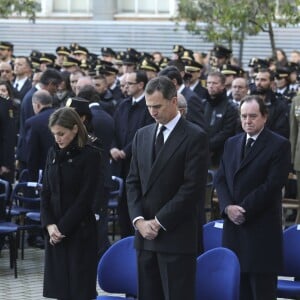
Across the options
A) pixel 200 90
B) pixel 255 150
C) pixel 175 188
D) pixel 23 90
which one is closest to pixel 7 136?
pixel 200 90

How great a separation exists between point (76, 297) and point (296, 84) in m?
10.9

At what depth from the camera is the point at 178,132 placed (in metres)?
8.17

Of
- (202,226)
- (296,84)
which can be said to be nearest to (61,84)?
(296,84)

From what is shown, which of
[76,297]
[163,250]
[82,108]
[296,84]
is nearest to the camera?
[163,250]

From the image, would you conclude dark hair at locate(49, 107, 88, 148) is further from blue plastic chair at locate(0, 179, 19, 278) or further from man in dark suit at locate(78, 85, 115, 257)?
blue plastic chair at locate(0, 179, 19, 278)

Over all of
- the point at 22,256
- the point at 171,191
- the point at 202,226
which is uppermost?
the point at 171,191

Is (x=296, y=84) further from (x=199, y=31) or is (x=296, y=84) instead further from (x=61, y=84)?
(x=199, y=31)

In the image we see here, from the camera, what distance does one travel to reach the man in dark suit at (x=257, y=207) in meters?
9.26

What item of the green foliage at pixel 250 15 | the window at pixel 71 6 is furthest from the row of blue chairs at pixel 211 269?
the window at pixel 71 6

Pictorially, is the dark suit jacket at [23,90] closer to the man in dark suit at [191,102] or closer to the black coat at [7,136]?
the black coat at [7,136]

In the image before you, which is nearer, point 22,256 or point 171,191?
point 171,191

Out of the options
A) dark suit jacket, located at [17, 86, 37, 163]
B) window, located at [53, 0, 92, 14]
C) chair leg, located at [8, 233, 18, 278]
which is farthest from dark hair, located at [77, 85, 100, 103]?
window, located at [53, 0, 92, 14]

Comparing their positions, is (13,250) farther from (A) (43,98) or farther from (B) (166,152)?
(B) (166,152)

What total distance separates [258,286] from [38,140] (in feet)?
15.2
